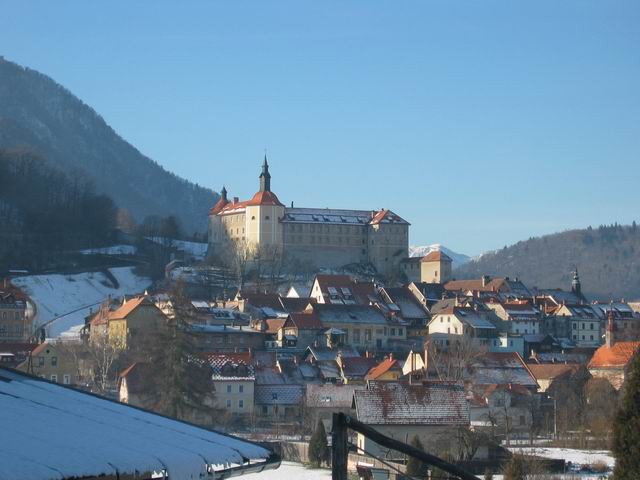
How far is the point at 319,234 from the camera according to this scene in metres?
132

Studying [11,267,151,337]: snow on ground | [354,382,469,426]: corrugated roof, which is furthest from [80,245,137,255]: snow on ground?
A: [354,382,469,426]: corrugated roof

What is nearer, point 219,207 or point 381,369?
point 381,369

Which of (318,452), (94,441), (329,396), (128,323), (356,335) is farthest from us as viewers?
(356,335)

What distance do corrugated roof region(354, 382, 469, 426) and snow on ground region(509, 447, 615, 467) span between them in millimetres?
2617

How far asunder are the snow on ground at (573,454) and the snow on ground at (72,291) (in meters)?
54.1

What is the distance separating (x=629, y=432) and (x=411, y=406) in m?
21.2

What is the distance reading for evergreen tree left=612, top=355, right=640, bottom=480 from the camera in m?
19.7

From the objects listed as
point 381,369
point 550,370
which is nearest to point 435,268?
point 550,370

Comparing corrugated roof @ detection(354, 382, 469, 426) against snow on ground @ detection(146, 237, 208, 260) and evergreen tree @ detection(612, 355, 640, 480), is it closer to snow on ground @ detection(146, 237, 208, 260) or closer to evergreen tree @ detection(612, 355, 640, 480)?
evergreen tree @ detection(612, 355, 640, 480)

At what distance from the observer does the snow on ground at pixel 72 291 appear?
98.4 m

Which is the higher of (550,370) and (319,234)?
(319,234)

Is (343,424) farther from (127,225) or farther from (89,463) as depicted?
(127,225)

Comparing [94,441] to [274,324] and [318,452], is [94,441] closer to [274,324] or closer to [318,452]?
[318,452]

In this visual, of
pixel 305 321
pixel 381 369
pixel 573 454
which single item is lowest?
pixel 573 454
